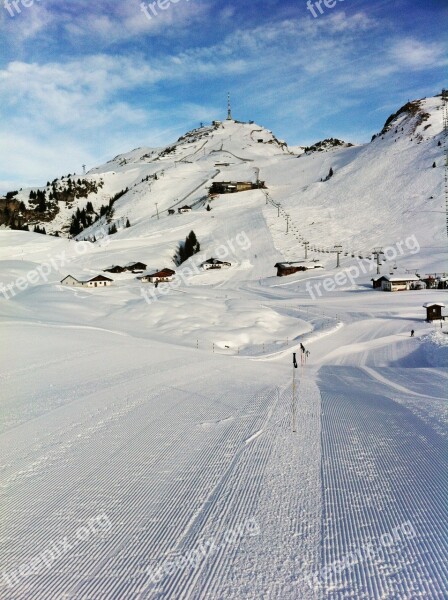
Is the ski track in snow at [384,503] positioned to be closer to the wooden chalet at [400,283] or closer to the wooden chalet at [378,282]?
the wooden chalet at [400,283]

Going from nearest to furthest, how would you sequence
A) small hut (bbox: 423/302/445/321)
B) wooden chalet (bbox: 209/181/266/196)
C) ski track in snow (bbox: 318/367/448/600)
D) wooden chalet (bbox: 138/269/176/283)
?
ski track in snow (bbox: 318/367/448/600)
small hut (bbox: 423/302/445/321)
wooden chalet (bbox: 138/269/176/283)
wooden chalet (bbox: 209/181/266/196)

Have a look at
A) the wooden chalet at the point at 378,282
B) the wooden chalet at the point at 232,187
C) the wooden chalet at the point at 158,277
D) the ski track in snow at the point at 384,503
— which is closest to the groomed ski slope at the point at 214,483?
the ski track in snow at the point at 384,503

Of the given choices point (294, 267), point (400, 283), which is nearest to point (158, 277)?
point (294, 267)

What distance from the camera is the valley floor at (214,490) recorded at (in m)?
5.05

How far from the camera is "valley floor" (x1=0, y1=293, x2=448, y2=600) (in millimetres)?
5047

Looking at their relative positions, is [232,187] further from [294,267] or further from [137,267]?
[294,267]

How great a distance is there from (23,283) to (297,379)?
4585cm

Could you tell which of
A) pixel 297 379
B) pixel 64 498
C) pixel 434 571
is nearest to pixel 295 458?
pixel 434 571

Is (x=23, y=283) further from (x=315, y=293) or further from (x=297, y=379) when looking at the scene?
(x=297, y=379)

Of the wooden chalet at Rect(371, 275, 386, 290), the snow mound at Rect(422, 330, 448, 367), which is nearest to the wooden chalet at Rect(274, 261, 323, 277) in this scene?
the wooden chalet at Rect(371, 275, 386, 290)

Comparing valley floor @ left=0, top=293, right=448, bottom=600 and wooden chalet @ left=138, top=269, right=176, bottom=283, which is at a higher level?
wooden chalet @ left=138, top=269, right=176, bottom=283

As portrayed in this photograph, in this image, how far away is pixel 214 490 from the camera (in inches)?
280

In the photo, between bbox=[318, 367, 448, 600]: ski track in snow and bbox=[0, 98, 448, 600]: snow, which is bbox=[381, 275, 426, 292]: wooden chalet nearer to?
bbox=[0, 98, 448, 600]: snow

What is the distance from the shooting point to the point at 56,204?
162m
